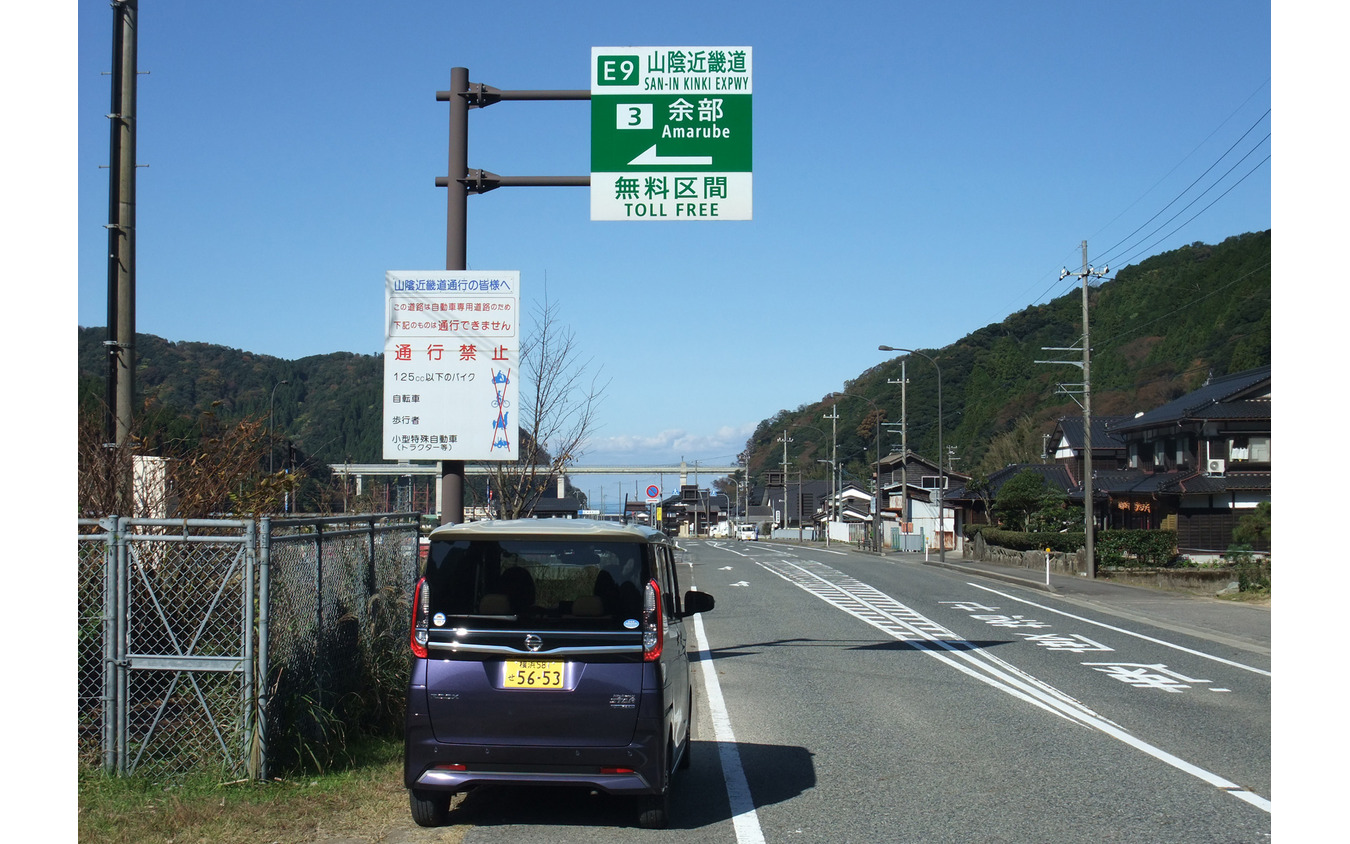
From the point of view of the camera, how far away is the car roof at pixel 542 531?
627 centimetres

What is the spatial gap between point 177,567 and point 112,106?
453 cm

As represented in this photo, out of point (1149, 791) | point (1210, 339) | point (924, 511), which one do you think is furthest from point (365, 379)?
point (1210, 339)

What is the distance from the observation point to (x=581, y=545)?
632 centimetres

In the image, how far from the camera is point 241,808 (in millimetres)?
6336

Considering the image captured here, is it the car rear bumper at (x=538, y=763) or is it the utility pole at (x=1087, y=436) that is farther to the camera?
the utility pole at (x=1087, y=436)

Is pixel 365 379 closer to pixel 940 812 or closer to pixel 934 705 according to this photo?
pixel 934 705

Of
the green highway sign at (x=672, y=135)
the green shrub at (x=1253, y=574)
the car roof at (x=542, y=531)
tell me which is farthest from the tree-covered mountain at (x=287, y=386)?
the car roof at (x=542, y=531)

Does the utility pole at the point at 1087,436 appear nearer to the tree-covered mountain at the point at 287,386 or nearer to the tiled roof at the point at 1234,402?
the tiled roof at the point at 1234,402

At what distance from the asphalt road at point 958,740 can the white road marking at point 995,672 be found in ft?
0.15

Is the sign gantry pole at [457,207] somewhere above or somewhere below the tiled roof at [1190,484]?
above

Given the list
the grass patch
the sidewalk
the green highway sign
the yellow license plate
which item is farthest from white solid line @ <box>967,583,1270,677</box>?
the grass patch

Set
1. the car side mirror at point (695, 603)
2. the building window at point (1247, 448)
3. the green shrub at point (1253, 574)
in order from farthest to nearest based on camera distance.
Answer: the building window at point (1247, 448), the green shrub at point (1253, 574), the car side mirror at point (695, 603)

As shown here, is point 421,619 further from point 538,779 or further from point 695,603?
point 695,603

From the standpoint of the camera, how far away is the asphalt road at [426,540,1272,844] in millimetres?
6488
